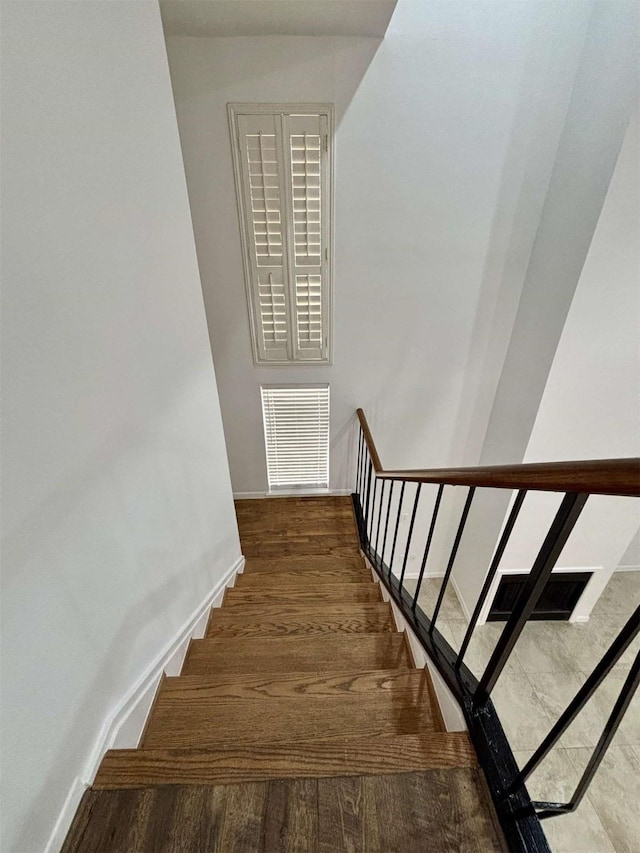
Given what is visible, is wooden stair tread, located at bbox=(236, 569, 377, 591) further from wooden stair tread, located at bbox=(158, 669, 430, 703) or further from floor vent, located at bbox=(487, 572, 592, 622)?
floor vent, located at bbox=(487, 572, 592, 622)

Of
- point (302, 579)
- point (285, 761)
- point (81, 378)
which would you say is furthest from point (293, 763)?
point (302, 579)

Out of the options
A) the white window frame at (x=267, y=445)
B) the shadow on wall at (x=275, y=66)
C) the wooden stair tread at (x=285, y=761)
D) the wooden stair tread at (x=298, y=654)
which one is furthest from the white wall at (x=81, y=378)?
the white window frame at (x=267, y=445)

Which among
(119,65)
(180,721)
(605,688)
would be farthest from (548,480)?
(605,688)

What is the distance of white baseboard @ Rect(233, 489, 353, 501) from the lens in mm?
3795

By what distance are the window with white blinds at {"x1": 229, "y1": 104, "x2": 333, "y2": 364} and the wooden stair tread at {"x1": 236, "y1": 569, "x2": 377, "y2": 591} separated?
1.71 meters

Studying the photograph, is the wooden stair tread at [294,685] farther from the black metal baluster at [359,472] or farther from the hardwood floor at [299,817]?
the black metal baluster at [359,472]

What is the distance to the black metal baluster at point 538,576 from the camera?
2.29 ft

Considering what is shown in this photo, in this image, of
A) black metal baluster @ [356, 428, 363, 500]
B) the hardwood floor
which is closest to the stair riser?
the hardwood floor

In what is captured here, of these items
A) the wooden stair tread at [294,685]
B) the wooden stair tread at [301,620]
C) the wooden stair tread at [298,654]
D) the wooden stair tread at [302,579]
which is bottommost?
the wooden stair tread at [302,579]

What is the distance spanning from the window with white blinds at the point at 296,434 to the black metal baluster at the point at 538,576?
2.60 metres

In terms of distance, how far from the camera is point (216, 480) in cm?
207

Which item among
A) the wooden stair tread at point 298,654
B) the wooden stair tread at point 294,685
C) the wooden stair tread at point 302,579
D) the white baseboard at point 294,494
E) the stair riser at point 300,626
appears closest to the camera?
the wooden stair tread at point 294,685

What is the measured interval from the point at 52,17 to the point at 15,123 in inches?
12.3

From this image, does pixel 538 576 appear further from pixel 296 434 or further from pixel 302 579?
pixel 296 434
